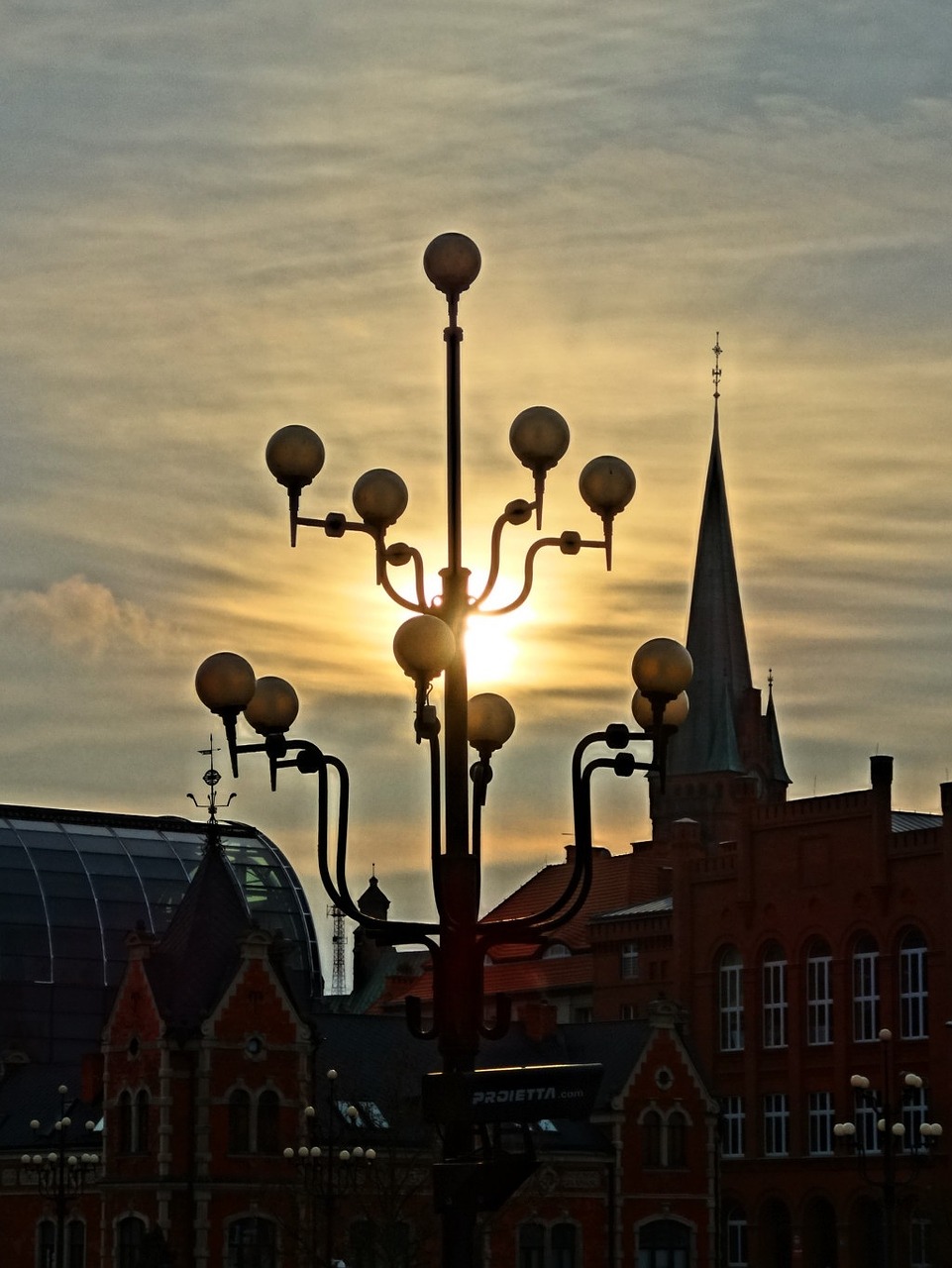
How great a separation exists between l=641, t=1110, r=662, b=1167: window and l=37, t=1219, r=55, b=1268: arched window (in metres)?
16.2

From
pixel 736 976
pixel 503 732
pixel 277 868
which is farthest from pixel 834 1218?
pixel 503 732

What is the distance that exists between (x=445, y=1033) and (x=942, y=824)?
217 ft

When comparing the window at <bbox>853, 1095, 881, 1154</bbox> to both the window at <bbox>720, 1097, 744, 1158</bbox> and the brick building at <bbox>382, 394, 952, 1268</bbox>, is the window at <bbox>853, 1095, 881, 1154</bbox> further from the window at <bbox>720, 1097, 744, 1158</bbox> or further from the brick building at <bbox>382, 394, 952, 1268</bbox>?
the window at <bbox>720, 1097, 744, 1158</bbox>

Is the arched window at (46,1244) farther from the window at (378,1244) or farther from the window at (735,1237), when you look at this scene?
the window at (735,1237)

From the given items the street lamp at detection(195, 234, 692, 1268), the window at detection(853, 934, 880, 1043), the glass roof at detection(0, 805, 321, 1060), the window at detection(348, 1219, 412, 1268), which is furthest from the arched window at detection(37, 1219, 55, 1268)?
the street lamp at detection(195, 234, 692, 1268)

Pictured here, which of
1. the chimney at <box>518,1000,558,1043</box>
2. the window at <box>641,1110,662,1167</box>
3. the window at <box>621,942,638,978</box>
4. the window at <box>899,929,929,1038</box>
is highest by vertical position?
the window at <box>621,942,638,978</box>

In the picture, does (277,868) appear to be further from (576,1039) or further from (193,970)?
(193,970)

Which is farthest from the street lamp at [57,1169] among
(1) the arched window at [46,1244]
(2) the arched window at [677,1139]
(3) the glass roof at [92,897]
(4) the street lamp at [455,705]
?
(4) the street lamp at [455,705]

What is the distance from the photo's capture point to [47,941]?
92250 mm

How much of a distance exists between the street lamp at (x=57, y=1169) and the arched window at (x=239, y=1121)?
3996mm

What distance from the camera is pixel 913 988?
81750 millimetres

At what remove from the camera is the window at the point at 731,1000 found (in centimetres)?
8912

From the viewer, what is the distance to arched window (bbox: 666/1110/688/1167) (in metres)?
69.1

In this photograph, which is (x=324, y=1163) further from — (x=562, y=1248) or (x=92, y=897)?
(x=92, y=897)
